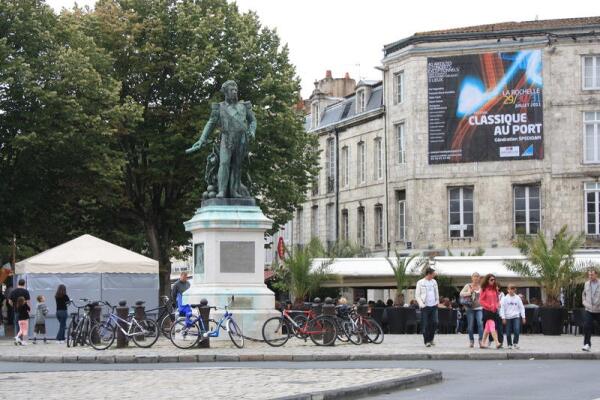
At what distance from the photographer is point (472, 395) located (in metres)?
14.8

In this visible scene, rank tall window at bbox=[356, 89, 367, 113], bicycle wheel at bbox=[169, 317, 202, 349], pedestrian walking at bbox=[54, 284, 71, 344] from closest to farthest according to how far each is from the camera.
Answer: bicycle wheel at bbox=[169, 317, 202, 349]
pedestrian walking at bbox=[54, 284, 71, 344]
tall window at bbox=[356, 89, 367, 113]

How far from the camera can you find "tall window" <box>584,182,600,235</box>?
4900cm

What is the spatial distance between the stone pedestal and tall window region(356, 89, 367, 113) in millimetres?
33314

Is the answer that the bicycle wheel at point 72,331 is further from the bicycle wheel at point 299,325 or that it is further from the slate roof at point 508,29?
the slate roof at point 508,29

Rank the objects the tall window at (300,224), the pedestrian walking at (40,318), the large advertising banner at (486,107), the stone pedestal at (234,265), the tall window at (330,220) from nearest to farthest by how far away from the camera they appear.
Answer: the stone pedestal at (234,265) → the pedestrian walking at (40,318) → the large advertising banner at (486,107) → the tall window at (330,220) → the tall window at (300,224)

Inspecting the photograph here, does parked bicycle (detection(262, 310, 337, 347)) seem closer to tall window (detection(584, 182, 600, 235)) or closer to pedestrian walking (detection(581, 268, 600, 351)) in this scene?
pedestrian walking (detection(581, 268, 600, 351))

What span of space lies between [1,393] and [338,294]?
2889cm

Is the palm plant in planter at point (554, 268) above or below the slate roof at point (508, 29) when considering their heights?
below

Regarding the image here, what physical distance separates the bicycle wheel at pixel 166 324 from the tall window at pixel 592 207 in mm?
25564

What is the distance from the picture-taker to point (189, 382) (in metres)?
15.9

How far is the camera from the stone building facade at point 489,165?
162ft

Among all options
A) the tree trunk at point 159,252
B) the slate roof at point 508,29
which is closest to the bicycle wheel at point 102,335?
the tree trunk at point 159,252

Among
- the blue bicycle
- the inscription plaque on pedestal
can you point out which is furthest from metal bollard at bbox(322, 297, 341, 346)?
the blue bicycle

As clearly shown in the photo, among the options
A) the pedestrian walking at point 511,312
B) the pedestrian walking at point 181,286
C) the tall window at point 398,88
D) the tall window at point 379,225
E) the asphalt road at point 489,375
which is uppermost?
the tall window at point 398,88
